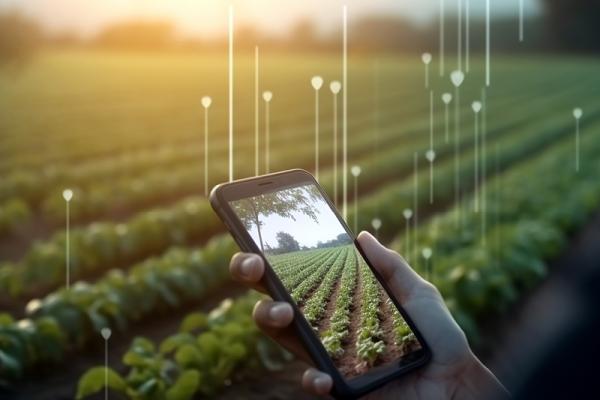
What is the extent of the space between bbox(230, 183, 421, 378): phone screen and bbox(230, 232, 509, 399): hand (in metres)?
0.07

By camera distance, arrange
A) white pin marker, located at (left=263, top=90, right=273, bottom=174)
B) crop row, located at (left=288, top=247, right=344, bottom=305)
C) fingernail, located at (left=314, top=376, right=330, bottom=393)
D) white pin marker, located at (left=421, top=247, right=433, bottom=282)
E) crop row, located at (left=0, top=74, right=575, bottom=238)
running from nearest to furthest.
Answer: fingernail, located at (left=314, top=376, right=330, bottom=393)
crop row, located at (left=288, top=247, right=344, bottom=305)
white pin marker, located at (left=421, top=247, right=433, bottom=282)
crop row, located at (left=0, top=74, right=575, bottom=238)
white pin marker, located at (left=263, top=90, right=273, bottom=174)

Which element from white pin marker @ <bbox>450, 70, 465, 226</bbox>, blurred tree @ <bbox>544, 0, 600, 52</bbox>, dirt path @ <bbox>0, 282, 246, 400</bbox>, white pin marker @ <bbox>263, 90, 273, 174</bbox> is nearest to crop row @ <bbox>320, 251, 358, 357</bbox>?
dirt path @ <bbox>0, 282, 246, 400</bbox>

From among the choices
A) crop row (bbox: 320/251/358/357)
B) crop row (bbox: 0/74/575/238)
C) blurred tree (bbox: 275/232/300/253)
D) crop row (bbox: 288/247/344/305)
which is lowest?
crop row (bbox: 0/74/575/238)

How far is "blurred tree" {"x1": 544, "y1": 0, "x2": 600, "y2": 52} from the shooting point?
27688 millimetres

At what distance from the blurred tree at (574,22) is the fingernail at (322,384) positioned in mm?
26690

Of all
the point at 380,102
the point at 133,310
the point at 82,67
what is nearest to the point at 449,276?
the point at 133,310

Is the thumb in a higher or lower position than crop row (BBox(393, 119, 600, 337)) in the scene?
higher

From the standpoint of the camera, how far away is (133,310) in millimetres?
5242

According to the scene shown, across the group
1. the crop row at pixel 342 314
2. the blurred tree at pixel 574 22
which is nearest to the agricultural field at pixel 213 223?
the crop row at pixel 342 314

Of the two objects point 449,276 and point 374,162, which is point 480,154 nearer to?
point 374,162

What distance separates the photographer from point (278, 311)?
7.06 feet

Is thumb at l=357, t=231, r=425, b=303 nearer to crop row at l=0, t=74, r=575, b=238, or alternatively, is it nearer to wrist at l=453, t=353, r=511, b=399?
wrist at l=453, t=353, r=511, b=399

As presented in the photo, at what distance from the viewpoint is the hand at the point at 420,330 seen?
7.12ft

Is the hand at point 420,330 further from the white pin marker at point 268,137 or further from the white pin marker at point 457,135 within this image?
the white pin marker at point 268,137
